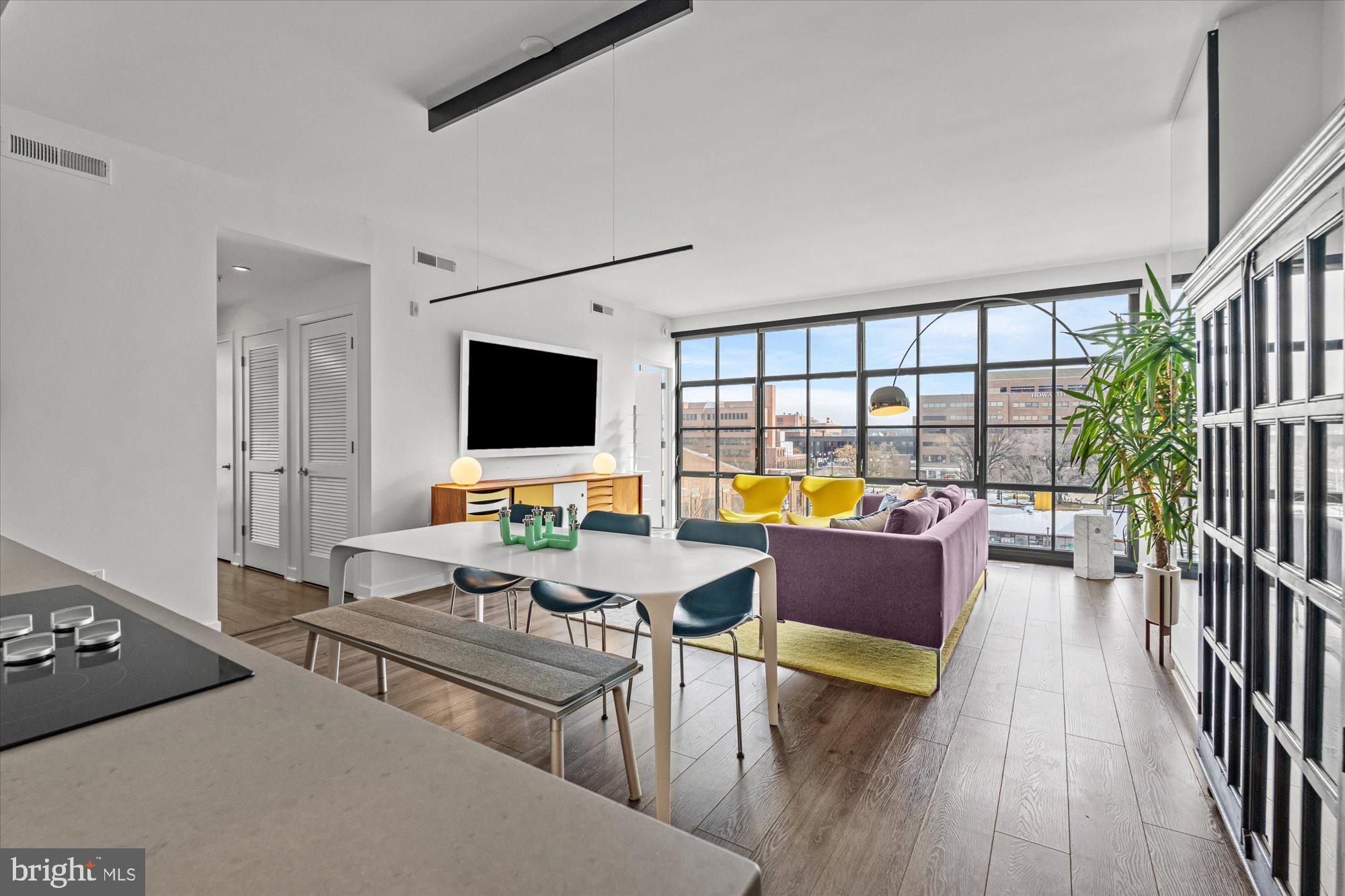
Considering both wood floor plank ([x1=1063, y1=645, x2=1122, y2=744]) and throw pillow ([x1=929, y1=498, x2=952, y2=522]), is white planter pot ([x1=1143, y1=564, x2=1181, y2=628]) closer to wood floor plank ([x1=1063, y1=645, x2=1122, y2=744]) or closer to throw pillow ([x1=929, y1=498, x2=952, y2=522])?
wood floor plank ([x1=1063, y1=645, x2=1122, y2=744])

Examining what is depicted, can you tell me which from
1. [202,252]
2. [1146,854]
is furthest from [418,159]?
[1146,854]

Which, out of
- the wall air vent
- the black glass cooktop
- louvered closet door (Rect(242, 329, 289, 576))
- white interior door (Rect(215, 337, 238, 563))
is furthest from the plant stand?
white interior door (Rect(215, 337, 238, 563))

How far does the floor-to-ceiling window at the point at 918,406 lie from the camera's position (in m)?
6.00

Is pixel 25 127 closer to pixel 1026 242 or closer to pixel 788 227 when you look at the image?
pixel 788 227

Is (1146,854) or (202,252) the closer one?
(1146,854)

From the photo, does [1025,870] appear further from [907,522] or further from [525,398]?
[525,398]

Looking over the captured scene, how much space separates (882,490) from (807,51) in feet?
16.1

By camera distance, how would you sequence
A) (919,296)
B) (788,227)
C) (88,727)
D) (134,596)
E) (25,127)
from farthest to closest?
(919,296), (788,227), (25,127), (134,596), (88,727)

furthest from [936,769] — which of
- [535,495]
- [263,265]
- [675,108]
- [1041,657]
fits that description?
[263,265]

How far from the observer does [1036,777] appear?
2.26 meters

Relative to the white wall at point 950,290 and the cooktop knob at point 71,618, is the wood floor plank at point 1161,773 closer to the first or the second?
the cooktop knob at point 71,618

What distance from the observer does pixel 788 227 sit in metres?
4.82

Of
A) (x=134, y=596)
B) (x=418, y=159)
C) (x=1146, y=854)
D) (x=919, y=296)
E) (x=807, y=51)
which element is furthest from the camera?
(x=919, y=296)

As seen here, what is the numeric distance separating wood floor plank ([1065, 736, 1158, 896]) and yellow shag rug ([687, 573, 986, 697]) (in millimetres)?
720
